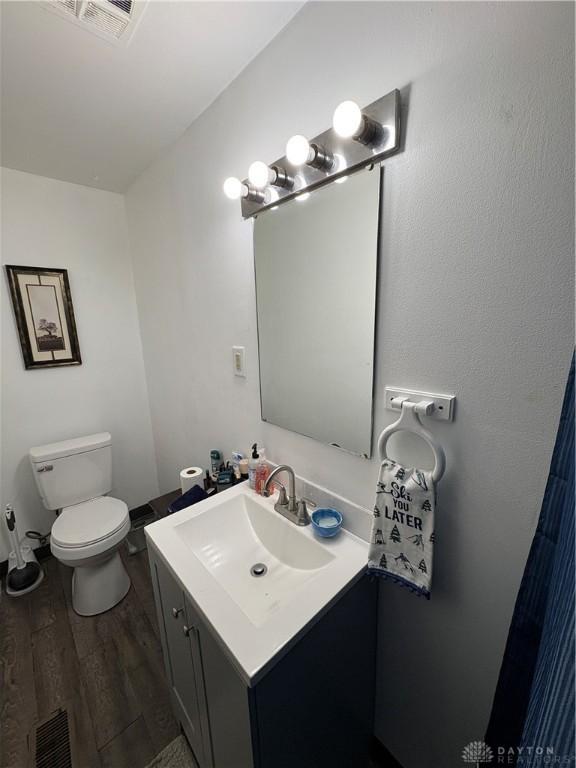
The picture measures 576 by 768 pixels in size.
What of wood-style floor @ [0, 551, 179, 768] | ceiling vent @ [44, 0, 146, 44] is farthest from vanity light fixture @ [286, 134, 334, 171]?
wood-style floor @ [0, 551, 179, 768]

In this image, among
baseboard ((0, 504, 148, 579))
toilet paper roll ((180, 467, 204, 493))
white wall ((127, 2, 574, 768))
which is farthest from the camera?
baseboard ((0, 504, 148, 579))

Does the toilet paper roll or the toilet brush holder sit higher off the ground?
the toilet paper roll

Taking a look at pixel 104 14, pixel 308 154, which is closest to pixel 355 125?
pixel 308 154

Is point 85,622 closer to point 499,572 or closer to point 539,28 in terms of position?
point 499,572

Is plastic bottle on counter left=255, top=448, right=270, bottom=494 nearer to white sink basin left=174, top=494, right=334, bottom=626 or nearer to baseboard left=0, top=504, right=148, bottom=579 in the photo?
white sink basin left=174, top=494, right=334, bottom=626

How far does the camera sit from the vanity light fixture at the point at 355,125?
0.71 meters

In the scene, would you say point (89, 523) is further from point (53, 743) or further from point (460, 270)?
point (460, 270)

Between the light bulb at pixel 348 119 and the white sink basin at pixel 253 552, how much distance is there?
1.14 metres

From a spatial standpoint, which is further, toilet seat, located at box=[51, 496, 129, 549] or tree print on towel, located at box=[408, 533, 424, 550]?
toilet seat, located at box=[51, 496, 129, 549]

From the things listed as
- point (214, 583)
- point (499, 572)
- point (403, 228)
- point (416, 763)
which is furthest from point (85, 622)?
point (403, 228)

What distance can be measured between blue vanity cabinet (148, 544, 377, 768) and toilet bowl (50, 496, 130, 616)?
72 centimetres

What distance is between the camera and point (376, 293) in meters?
0.85

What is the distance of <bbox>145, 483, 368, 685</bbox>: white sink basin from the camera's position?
68 centimetres

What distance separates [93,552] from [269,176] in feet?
6.18
